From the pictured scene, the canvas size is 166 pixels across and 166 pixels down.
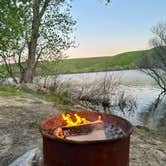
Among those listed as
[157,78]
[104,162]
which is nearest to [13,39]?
[104,162]

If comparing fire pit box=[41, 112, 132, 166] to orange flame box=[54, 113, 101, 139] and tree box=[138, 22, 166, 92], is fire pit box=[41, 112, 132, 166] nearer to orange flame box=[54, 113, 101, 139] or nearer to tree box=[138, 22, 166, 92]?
orange flame box=[54, 113, 101, 139]

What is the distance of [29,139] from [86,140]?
3.31 m

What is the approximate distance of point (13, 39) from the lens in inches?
621

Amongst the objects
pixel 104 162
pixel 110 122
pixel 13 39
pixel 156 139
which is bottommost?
pixel 156 139

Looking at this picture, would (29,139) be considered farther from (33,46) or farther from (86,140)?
(33,46)

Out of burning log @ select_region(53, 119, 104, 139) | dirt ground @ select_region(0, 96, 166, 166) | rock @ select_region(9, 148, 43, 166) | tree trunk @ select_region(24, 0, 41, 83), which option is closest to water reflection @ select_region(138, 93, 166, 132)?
dirt ground @ select_region(0, 96, 166, 166)

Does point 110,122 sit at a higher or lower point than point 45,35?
lower

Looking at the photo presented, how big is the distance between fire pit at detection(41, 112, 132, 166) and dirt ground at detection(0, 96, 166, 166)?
1.66 meters

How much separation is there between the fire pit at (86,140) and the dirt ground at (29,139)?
5.46 feet

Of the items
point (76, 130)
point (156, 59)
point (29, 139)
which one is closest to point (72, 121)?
point (76, 130)

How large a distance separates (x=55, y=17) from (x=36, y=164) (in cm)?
1598

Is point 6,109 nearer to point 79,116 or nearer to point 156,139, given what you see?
point 156,139

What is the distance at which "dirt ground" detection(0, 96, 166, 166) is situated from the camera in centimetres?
566

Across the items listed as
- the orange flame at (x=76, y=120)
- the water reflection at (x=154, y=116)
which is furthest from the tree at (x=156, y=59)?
the orange flame at (x=76, y=120)
